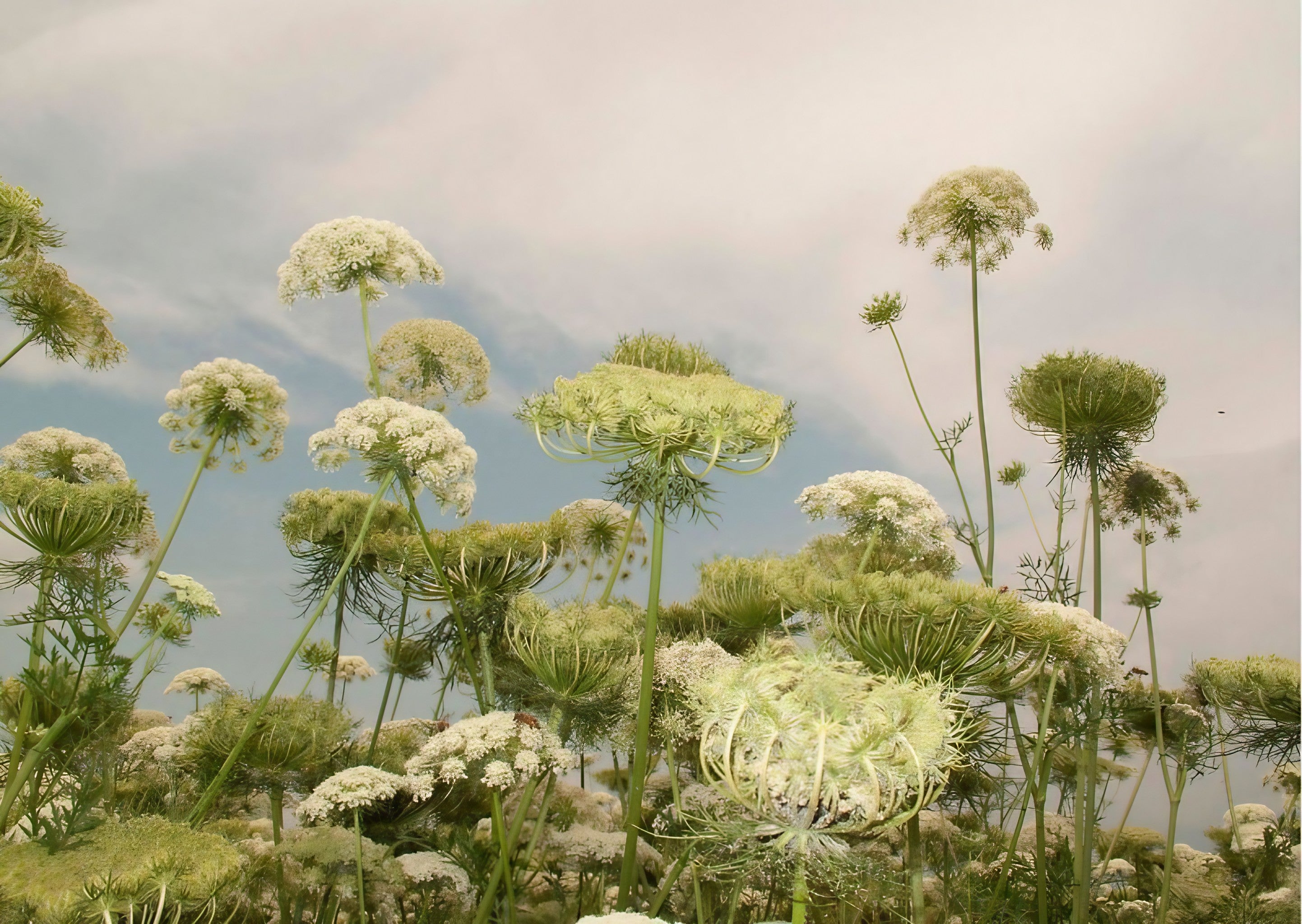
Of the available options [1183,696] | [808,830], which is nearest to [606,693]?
[808,830]

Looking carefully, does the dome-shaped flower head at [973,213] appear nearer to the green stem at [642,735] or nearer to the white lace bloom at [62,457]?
the green stem at [642,735]

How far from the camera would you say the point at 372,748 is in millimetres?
8328

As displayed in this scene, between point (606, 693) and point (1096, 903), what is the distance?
566 centimetres

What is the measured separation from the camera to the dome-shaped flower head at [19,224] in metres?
7.36

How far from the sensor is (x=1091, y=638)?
22.2ft

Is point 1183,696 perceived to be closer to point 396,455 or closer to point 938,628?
point 938,628

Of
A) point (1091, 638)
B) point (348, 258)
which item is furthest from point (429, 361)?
point (1091, 638)

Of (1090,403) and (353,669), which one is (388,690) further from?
(1090,403)

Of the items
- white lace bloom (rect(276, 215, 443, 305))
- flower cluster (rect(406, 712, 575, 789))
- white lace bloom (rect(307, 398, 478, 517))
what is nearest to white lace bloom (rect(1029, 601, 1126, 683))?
flower cluster (rect(406, 712, 575, 789))

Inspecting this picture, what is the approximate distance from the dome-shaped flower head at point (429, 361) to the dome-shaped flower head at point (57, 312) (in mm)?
2609

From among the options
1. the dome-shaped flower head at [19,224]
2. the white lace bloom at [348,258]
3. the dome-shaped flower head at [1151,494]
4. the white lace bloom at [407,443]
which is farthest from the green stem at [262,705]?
the dome-shaped flower head at [1151,494]

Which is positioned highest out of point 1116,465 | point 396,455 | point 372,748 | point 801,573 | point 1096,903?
point 1116,465

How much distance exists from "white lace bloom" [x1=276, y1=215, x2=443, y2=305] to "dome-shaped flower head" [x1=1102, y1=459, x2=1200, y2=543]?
7.96 metres

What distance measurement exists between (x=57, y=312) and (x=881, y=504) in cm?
756
